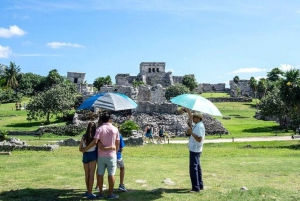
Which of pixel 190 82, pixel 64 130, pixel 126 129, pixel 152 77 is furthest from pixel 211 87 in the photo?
pixel 126 129

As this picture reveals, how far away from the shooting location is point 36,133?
4391cm

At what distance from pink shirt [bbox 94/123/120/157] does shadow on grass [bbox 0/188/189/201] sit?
4.37 ft

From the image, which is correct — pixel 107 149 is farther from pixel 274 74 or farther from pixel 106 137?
pixel 274 74

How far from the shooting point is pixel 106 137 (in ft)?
33.7

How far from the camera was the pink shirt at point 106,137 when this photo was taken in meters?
10.3

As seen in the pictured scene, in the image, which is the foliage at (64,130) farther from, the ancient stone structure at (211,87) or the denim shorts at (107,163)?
the ancient stone structure at (211,87)

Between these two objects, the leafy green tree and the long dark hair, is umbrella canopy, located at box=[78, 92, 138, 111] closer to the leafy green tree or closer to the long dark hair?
the long dark hair

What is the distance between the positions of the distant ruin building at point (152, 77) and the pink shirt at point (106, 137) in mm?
109506

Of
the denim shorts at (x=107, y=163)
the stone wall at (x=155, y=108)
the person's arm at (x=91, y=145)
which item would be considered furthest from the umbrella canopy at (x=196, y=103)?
the stone wall at (x=155, y=108)

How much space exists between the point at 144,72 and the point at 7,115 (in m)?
72.6

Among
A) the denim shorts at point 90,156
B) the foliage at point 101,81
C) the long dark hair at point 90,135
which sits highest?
the foliage at point 101,81

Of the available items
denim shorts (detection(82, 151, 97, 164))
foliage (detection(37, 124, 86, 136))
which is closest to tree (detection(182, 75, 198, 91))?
foliage (detection(37, 124, 86, 136))

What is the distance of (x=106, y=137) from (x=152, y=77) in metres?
117

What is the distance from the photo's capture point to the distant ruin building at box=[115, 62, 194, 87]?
406ft
